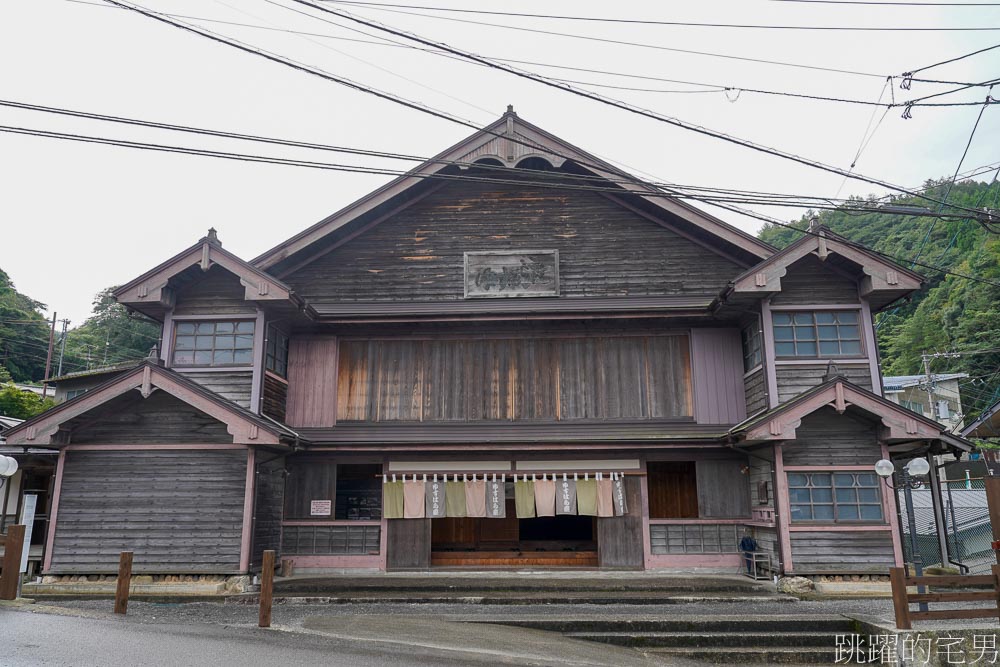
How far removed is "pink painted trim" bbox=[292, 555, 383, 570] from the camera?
15.3 m

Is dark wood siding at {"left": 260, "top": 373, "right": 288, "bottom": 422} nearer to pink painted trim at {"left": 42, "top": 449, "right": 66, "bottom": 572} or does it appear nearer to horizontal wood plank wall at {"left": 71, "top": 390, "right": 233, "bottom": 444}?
horizontal wood plank wall at {"left": 71, "top": 390, "right": 233, "bottom": 444}

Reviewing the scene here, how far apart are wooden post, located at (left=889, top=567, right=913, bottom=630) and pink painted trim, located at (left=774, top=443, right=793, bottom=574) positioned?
362 centimetres

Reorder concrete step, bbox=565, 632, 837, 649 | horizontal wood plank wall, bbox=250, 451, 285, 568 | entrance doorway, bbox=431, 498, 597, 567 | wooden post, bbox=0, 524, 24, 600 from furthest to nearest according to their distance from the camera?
entrance doorway, bbox=431, 498, 597, 567 < horizontal wood plank wall, bbox=250, 451, 285, 568 < wooden post, bbox=0, 524, 24, 600 < concrete step, bbox=565, 632, 837, 649

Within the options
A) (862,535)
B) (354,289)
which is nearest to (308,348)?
(354,289)

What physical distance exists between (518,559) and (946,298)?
46248mm

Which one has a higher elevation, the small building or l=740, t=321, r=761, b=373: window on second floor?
the small building

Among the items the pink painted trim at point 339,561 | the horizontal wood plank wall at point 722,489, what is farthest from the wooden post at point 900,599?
the pink painted trim at point 339,561

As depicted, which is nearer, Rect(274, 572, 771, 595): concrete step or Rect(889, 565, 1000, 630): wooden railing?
Rect(889, 565, 1000, 630): wooden railing

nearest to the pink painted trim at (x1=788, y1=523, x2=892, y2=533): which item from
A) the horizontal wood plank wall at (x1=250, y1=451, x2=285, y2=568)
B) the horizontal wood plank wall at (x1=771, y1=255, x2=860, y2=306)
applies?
the horizontal wood plank wall at (x1=771, y1=255, x2=860, y2=306)

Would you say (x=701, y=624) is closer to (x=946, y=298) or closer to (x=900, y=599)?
(x=900, y=599)

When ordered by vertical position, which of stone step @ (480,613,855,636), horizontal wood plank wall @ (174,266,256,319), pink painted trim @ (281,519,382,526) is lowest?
stone step @ (480,613,855,636)

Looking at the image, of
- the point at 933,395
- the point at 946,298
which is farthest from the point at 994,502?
the point at 946,298

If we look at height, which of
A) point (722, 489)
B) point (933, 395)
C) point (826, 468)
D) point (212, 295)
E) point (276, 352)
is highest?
point (933, 395)

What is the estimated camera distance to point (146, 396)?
1357 cm
